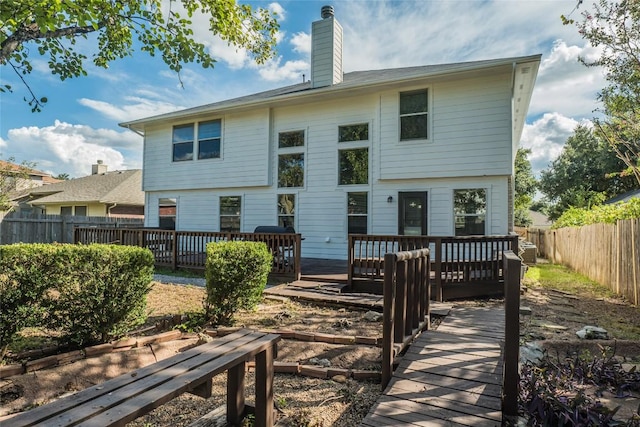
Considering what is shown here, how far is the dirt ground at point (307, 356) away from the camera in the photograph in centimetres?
281

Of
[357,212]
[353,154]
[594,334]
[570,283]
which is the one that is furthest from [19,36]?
[570,283]

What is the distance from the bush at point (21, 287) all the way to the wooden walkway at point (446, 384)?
10.4 ft

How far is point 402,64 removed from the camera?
499 inches

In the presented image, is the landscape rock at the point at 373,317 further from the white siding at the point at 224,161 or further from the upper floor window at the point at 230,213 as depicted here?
the upper floor window at the point at 230,213

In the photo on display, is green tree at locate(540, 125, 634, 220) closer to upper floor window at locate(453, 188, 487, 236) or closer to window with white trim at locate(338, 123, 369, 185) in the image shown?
upper floor window at locate(453, 188, 487, 236)

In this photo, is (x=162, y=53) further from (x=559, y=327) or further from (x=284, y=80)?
(x=559, y=327)

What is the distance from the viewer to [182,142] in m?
12.8

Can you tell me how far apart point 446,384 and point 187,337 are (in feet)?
9.84

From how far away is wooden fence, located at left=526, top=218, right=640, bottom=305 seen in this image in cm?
628

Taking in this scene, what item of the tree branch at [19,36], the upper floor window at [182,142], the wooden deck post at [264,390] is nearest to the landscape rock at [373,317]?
the wooden deck post at [264,390]

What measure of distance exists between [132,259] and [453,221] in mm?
7597

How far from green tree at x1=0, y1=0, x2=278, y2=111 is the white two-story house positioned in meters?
1.91

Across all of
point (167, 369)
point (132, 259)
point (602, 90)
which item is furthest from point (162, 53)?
point (602, 90)

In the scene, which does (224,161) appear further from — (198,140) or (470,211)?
(470,211)
